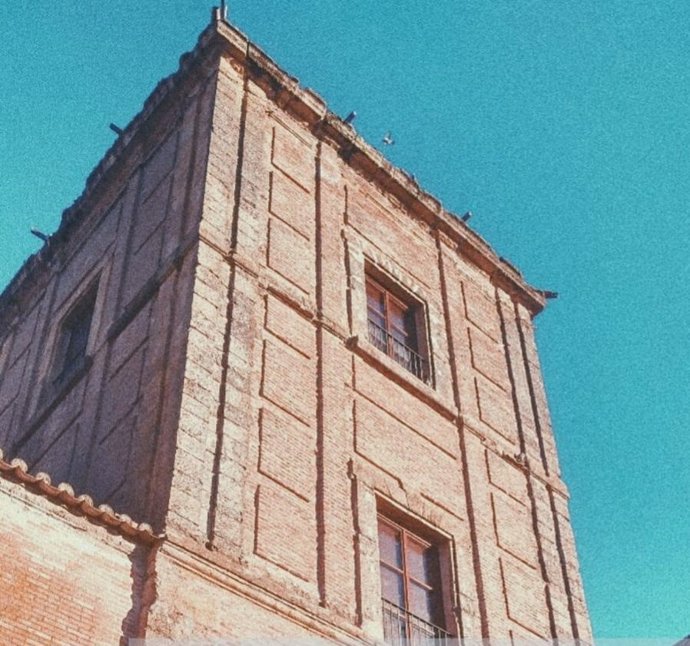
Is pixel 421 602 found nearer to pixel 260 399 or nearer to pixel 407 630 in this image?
pixel 407 630

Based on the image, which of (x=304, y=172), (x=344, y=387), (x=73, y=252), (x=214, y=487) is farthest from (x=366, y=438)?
(x=73, y=252)

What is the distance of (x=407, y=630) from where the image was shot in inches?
399

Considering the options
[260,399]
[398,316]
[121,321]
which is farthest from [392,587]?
[398,316]

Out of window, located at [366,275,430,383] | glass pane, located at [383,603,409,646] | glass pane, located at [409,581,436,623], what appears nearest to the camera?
glass pane, located at [383,603,409,646]

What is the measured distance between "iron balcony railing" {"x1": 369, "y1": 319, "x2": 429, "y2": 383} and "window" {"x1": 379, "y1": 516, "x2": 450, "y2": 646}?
2.35 metres

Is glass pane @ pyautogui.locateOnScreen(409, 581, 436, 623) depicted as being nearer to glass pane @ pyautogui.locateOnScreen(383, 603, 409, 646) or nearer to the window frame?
glass pane @ pyautogui.locateOnScreen(383, 603, 409, 646)

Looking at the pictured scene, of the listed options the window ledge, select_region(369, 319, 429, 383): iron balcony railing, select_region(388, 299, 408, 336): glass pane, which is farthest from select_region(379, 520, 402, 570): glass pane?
select_region(388, 299, 408, 336): glass pane

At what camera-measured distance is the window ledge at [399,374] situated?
11820mm

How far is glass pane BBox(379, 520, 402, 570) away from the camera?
10.5 m

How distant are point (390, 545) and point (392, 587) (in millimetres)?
466

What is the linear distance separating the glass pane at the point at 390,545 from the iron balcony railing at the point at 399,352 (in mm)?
2373

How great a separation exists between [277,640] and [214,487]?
1296 millimetres

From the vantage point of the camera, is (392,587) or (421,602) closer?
(392,587)

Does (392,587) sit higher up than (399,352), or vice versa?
(399,352)
